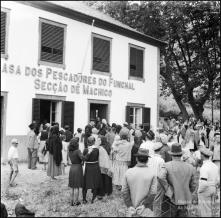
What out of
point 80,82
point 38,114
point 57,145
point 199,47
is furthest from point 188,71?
point 57,145

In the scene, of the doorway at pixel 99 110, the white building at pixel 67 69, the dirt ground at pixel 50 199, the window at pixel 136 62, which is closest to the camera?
the dirt ground at pixel 50 199

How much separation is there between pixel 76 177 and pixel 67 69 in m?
8.01

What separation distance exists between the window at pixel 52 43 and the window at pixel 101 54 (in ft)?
5.84

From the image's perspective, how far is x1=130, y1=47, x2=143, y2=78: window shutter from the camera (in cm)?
1880

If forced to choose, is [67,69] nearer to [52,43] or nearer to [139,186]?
[52,43]

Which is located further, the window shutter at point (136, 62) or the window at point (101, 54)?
the window shutter at point (136, 62)

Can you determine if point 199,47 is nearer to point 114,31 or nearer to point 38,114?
point 114,31

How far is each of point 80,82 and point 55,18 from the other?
277cm

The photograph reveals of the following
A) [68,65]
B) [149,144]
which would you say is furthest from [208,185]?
[68,65]

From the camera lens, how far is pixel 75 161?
8.17 m

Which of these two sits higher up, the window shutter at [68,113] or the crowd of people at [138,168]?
the window shutter at [68,113]

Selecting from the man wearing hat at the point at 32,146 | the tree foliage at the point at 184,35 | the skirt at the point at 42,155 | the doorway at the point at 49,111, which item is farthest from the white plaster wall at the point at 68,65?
the tree foliage at the point at 184,35

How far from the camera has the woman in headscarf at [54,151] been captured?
33.7ft

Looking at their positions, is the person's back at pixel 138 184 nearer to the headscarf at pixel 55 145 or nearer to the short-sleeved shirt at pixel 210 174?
the short-sleeved shirt at pixel 210 174
